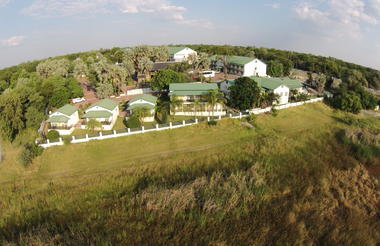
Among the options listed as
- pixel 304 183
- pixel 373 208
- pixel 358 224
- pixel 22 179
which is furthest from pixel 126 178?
pixel 373 208

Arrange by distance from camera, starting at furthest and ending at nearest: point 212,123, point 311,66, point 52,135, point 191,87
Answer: point 311,66 < point 191,87 < point 212,123 < point 52,135

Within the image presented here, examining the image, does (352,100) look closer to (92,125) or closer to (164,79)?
(164,79)

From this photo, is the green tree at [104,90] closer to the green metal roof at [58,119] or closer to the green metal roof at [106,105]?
the green metal roof at [106,105]

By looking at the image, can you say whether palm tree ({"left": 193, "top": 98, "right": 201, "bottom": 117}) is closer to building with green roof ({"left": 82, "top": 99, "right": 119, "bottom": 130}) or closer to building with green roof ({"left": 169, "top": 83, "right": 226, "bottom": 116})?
building with green roof ({"left": 169, "top": 83, "right": 226, "bottom": 116})

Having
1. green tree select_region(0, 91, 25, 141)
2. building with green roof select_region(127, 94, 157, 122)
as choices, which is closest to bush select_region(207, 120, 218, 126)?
building with green roof select_region(127, 94, 157, 122)

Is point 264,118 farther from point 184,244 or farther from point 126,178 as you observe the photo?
point 184,244

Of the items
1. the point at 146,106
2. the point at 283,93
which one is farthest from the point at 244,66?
the point at 146,106
